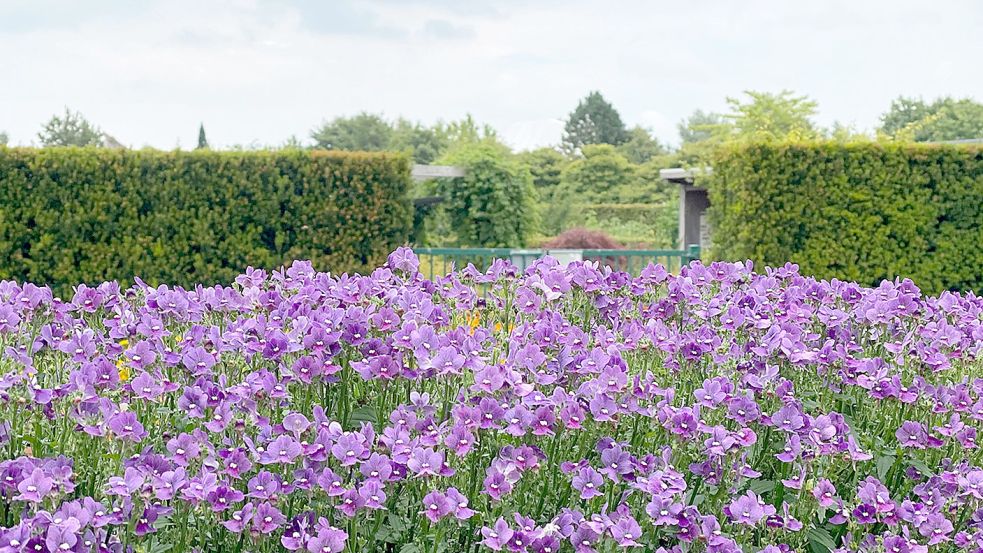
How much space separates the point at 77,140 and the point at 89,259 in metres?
35.2

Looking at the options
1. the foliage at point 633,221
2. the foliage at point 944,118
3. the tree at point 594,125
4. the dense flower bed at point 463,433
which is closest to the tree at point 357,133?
the tree at point 594,125

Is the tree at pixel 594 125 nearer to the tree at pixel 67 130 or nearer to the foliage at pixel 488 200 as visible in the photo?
the tree at pixel 67 130

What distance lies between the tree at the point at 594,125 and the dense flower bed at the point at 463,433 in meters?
53.0

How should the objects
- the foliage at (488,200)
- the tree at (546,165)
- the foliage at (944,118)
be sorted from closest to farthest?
the foliage at (488,200), the tree at (546,165), the foliage at (944,118)

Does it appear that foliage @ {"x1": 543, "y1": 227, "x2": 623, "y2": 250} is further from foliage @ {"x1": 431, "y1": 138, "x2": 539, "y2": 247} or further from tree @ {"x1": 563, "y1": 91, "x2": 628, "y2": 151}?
tree @ {"x1": 563, "y1": 91, "x2": 628, "y2": 151}

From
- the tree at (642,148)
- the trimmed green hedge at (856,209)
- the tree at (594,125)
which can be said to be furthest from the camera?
the tree at (594,125)

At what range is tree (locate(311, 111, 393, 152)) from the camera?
4622 centimetres

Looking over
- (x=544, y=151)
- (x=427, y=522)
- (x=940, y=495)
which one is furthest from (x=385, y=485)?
(x=544, y=151)

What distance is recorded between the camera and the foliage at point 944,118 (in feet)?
150

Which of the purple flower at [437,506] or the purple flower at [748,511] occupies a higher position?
the purple flower at [437,506]

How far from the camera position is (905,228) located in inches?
388

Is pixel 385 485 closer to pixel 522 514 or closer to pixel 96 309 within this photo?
pixel 522 514

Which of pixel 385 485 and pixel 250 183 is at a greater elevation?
pixel 250 183


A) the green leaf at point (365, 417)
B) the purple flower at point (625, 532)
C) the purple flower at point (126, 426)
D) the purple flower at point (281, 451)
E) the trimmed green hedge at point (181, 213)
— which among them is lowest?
the purple flower at point (625, 532)
